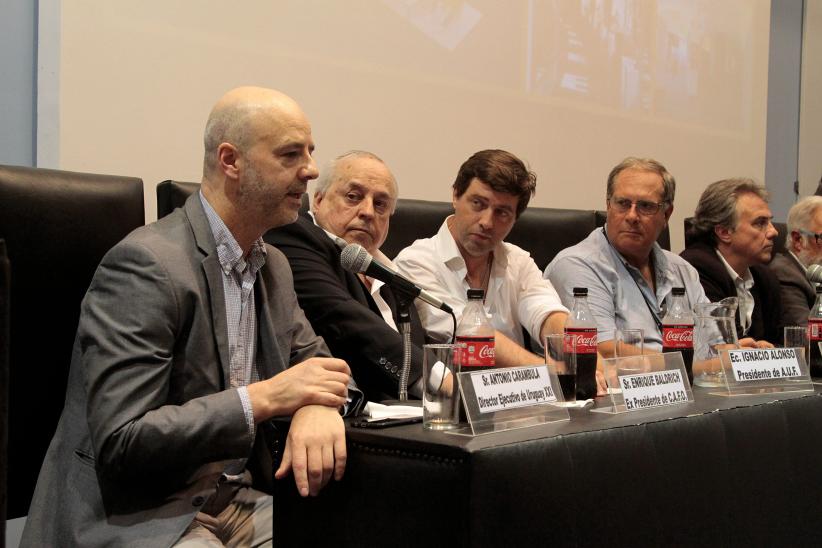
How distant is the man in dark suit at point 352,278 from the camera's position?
6.19 feet

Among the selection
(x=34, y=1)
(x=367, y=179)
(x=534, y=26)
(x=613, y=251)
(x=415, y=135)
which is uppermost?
(x=534, y=26)

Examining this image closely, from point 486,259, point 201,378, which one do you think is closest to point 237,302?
point 201,378

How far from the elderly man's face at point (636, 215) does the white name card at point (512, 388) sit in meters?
1.48

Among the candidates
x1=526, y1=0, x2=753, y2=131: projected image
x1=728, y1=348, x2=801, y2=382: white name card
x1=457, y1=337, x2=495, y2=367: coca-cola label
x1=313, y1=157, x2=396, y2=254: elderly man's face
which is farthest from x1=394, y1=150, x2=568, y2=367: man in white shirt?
x1=526, y1=0, x2=753, y2=131: projected image

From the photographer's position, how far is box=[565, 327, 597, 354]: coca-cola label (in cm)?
167

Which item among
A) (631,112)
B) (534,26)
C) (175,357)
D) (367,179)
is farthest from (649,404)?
(631,112)

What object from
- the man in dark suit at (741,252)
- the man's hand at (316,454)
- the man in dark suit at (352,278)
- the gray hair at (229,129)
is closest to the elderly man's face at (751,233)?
the man in dark suit at (741,252)

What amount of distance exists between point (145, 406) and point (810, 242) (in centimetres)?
305

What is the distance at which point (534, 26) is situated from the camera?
3947mm

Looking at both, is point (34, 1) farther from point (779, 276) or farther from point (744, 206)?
point (779, 276)

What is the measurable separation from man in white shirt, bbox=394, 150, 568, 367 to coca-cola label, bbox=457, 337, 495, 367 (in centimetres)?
92

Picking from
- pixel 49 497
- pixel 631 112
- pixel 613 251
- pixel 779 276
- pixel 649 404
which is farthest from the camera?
pixel 631 112

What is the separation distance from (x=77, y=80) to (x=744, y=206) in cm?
233

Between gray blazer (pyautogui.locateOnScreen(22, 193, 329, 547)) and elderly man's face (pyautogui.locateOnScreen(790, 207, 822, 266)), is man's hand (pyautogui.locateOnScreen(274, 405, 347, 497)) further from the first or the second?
elderly man's face (pyautogui.locateOnScreen(790, 207, 822, 266))
